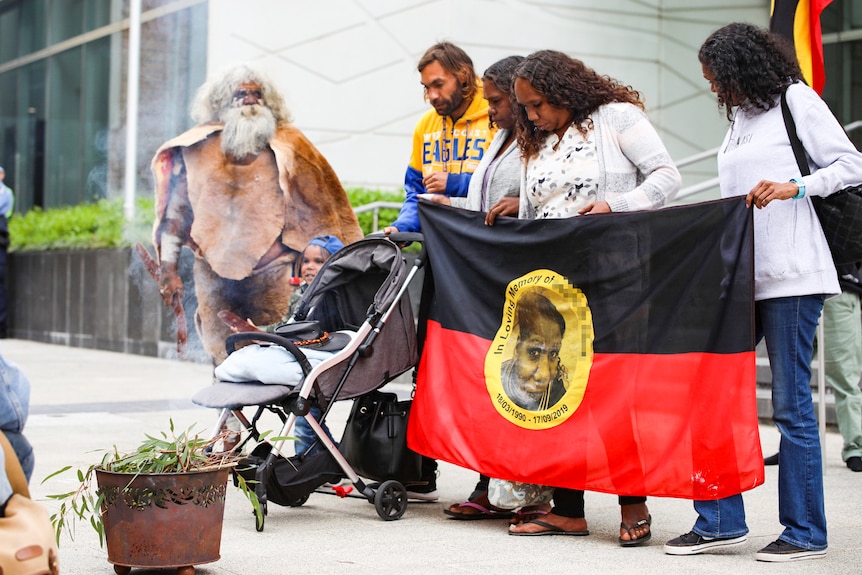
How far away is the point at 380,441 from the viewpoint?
5.30 metres

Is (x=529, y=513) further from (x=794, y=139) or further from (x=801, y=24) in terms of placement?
(x=801, y=24)

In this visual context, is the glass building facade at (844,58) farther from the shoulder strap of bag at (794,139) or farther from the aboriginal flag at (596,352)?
the shoulder strap of bag at (794,139)

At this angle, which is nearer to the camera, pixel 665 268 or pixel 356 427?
pixel 665 268

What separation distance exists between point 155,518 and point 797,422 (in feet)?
7.54

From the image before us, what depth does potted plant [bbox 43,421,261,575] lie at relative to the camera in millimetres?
3848

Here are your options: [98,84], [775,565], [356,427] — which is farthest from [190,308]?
[98,84]

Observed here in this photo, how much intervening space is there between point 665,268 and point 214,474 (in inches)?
74.0

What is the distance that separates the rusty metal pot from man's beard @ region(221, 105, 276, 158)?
304cm

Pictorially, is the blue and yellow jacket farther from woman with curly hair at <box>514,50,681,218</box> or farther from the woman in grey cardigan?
woman with curly hair at <box>514,50,681,218</box>

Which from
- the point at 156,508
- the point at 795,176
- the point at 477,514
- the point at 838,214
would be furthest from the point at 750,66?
the point at 156,508

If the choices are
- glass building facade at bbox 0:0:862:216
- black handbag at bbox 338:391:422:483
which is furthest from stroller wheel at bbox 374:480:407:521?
glass building facade at bbox 0:0:862:216

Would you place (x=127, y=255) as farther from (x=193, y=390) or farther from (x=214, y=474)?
(x=214, y=474)

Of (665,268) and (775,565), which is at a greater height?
(665,268)

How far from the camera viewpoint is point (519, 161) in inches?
204
